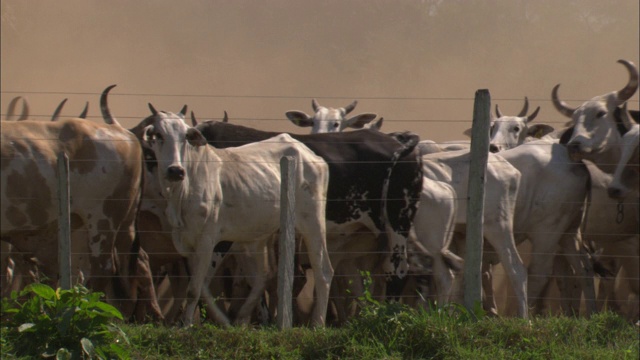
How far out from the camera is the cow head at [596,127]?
40.5ft

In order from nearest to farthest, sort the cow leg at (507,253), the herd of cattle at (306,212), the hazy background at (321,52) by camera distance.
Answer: the herd of cattle at (306,212) < the cow leg at (507,253) < the hazy background at (321,52)

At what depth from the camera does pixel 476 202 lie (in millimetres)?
9383

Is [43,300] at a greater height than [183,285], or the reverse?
[43,300]

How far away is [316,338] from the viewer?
29.6 ft

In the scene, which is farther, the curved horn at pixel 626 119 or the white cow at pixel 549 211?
the curved horn at pixel 626 119

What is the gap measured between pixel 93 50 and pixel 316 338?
1396cm

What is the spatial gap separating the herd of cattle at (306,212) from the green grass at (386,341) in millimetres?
943

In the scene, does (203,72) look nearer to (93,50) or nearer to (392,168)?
(93,50)

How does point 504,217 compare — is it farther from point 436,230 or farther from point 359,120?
point 359,120

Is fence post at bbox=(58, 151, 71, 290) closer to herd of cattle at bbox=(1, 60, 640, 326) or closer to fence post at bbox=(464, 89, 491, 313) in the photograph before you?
herd of cattle at bbox=(1, 60, 640, 326)

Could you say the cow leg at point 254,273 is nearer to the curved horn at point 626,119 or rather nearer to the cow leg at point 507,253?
the cow leg at point 507,253

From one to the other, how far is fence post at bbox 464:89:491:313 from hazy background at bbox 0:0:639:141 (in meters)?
12.0

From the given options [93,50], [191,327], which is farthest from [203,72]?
[191,327]

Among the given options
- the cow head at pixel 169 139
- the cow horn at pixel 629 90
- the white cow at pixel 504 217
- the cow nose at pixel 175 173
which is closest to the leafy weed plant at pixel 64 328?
the cow nose at pixel 175 173
